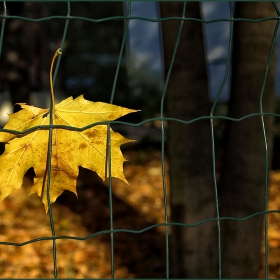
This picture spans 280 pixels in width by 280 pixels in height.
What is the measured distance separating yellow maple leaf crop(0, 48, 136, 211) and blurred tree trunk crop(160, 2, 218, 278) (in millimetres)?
1360

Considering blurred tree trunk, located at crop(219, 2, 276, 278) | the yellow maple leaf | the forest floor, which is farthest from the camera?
the forest floor

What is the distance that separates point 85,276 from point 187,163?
1.23m

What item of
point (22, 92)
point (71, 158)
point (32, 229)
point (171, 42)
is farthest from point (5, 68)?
point (71, 158)

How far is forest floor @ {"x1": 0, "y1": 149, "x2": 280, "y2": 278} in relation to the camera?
359 cm

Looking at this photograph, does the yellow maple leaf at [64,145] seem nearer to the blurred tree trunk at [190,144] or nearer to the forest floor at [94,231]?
the blurred tree trunk at [190,144]

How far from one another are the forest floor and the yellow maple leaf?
66.5 inches

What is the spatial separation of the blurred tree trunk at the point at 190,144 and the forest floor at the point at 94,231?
18.4 inches

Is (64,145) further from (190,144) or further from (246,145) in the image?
(246,145)

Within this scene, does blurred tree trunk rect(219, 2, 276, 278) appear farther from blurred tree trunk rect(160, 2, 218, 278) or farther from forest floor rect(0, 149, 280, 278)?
forest floor rect(0, 149, 280, 278)

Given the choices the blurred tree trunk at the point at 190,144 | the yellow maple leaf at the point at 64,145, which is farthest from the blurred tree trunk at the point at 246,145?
the yellow maple leaf at the point at 64,145

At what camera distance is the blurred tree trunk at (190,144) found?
276 cm

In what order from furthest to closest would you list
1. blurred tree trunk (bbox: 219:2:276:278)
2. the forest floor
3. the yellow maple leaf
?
the forest floor → blurred tree trunk (bbox: 219:2:276:278) → the yellow maple leaf

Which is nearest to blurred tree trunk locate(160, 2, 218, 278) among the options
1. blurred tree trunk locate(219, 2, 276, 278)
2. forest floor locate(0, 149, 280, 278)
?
blurred tree trunk locate(219, 2, 276, 278)

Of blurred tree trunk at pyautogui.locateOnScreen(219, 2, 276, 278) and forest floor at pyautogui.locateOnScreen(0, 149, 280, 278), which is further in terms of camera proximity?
forest floor at pyautogui.locateOnScreen(0, 149, 280, 278)
